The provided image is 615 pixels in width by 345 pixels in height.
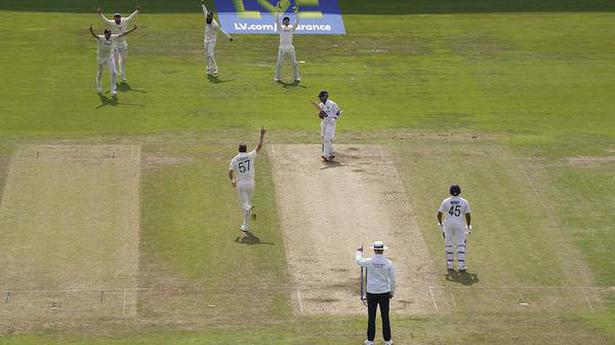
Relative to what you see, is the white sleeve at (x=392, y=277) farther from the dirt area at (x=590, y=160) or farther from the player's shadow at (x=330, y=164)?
the dirt area at (x=590, y=160)

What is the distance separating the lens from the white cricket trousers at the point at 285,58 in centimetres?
4650

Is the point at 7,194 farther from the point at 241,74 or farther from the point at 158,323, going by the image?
the point at 241,74

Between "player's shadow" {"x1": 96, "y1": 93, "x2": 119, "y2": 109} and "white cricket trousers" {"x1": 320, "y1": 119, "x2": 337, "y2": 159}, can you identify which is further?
"player's shadow" {"x1": 96, "y1": 93, "x2": 119, "y2": 109}

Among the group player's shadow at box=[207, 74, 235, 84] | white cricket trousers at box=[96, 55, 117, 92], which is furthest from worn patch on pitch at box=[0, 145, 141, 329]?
player's shadow at box=[207, 74, 235, 84]

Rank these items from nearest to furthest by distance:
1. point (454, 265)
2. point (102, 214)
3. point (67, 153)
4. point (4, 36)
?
point (454, 265)
point (102, 214)
point (67, 153)
point (4, 36)

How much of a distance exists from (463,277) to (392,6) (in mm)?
27379

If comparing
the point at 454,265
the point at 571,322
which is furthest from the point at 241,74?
the point at 571,322

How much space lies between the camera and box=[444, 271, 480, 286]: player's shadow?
32125mm

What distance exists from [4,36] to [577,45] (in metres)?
21.0

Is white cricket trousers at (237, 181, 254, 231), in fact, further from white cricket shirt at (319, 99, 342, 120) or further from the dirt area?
the dirt area

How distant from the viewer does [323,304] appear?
101ft

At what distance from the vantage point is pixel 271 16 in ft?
181

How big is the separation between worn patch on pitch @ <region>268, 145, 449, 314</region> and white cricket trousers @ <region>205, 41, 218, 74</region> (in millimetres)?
7482

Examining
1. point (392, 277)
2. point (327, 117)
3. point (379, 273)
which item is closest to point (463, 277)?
point (392, 277)
